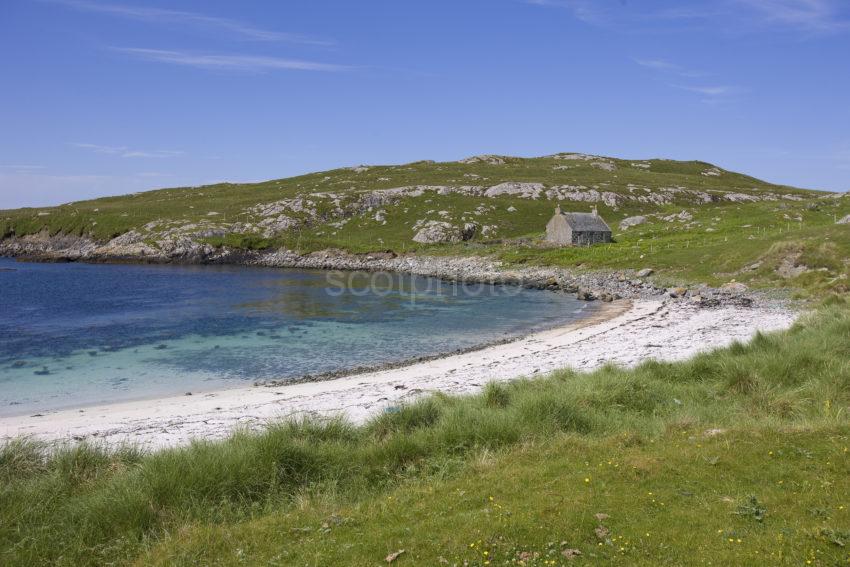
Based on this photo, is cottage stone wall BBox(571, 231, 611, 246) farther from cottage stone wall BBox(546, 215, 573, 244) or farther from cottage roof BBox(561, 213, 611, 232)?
cottage stone wall BBox(546, 215, 573, 244)

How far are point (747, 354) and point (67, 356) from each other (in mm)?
39571

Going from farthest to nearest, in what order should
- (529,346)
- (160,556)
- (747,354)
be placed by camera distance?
(529,346) < (747,354) < (160,556)

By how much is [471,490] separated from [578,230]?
87690mm

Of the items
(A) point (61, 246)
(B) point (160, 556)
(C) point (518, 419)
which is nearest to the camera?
(B) point (160, 556)

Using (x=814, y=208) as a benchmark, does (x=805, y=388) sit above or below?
below

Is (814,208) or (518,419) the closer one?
(518,419)

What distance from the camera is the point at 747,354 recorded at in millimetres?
20219

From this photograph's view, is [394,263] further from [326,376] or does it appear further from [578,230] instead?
[326,376]

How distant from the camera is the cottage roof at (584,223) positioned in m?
93.5

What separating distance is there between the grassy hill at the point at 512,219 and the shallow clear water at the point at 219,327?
20.1 meters

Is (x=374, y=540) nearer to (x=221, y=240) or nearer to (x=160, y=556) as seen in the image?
(x=160, y=556)

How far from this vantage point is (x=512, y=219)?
126625 millimetres

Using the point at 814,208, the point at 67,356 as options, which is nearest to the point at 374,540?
the point at 67,356

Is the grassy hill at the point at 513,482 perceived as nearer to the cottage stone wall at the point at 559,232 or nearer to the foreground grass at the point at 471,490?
the foreground grass at the point at 471,490
